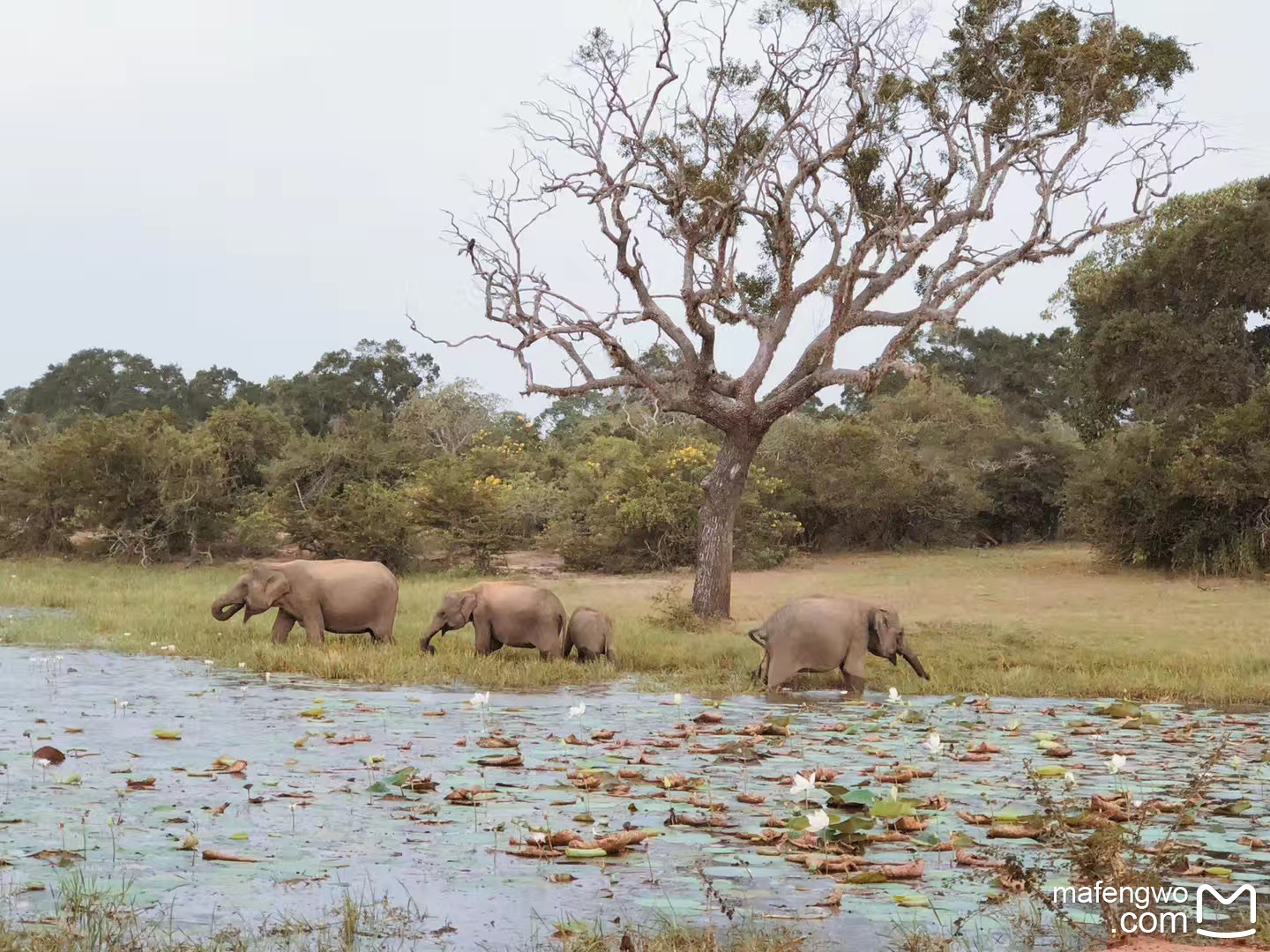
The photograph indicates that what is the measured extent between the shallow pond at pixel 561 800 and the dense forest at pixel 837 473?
10899 mm

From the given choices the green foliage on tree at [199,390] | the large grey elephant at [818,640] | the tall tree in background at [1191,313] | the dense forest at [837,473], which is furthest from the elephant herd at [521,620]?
the green foliage on tree at [199,390]

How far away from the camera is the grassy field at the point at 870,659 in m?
14.9

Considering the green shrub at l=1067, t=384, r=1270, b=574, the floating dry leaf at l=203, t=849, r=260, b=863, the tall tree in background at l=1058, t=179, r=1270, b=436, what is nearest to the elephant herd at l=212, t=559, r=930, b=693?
the floating dry leaf at l=203, t=849, r=260, b=863

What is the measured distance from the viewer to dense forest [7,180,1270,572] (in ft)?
93.7

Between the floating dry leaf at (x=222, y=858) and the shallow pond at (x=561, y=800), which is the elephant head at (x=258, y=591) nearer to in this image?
the shallow pond at (x=561, y=800)

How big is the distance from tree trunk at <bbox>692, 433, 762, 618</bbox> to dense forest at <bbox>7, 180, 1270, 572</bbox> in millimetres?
1499

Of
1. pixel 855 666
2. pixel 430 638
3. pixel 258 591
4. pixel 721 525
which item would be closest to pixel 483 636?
pixel 430 638

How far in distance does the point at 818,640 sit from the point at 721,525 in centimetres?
743

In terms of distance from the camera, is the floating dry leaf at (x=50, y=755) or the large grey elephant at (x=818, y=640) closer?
the floating dry leaf at (x=50, y=755)

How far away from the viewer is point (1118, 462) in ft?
96.3

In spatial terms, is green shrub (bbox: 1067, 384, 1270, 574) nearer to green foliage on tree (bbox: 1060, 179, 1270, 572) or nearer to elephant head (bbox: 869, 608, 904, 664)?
green foliage on tree (bbox: 1060, 179, 1270, 572)

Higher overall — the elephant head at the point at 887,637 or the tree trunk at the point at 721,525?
the tree trunk at the point at 721,525

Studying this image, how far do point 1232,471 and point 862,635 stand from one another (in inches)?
595

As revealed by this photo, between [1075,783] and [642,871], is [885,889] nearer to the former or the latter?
[642,871]
